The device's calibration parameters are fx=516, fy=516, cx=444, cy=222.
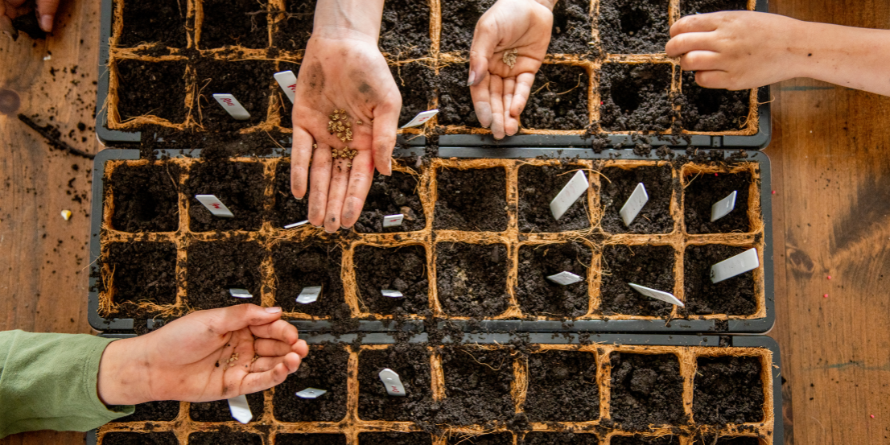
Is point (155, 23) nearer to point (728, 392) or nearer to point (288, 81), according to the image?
point (288, 81)

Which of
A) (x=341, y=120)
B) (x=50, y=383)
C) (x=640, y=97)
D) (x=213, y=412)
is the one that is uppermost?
(x=640, y=97)

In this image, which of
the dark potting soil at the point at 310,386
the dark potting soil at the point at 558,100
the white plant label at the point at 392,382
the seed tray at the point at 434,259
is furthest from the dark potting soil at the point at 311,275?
the dark potting soil at the point at 558,100

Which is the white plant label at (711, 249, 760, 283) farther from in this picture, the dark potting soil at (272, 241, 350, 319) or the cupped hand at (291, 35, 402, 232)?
the dark potting soil at (272, 241, 350, 319)

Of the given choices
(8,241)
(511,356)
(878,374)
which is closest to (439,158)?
(511,356)

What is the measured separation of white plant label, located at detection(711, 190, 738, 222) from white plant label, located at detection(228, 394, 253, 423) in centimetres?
128

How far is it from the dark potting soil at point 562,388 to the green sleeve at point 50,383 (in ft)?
3.41

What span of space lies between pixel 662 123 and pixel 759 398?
0.78m

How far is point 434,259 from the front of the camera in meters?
1.37

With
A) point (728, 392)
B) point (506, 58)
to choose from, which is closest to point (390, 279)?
point (506, 58)

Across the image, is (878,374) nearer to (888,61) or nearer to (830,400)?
(830,400)

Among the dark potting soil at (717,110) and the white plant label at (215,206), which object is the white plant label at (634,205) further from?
the white plant label at (215,206)

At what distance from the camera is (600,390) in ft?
4.46

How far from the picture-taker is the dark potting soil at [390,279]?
138 centimetres

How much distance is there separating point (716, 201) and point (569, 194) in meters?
0.47
